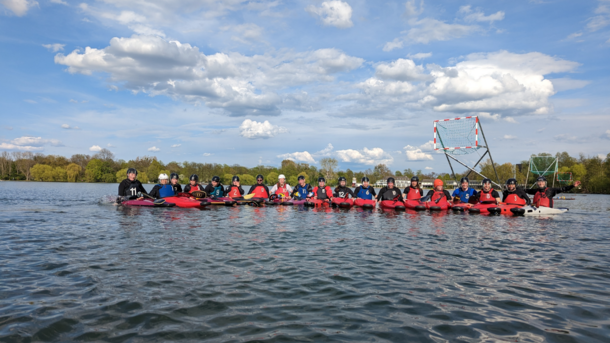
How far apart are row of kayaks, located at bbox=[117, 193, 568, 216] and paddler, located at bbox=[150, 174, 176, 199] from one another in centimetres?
58

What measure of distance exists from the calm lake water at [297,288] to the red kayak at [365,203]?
9293 mm

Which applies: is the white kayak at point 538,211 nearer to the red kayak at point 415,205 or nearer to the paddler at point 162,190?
the red kayak at point 415,205

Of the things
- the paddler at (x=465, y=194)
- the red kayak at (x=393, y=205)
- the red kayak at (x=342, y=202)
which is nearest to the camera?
the red kayak at (x=393, y=205)

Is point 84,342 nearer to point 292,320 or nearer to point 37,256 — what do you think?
point 292,320

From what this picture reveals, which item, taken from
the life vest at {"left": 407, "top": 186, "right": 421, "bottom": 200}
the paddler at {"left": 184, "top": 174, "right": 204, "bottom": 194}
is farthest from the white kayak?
the paddler at {"left": 184, "top": 174, "right": 204, "bottom": 194}

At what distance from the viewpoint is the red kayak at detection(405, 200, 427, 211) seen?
768 inches

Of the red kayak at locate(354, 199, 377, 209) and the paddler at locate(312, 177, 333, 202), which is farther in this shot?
the paddler at locate(312, 177, 333, 202)

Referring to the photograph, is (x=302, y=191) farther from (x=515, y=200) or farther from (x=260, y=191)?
(x=515, y=200)

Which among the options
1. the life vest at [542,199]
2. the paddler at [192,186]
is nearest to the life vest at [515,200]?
the life vest at [542,199]

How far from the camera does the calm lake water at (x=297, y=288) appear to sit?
13.4 feet

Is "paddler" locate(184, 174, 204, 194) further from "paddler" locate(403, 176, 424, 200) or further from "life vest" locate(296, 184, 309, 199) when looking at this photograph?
"paddler" locate(403, 176, 424, 200)

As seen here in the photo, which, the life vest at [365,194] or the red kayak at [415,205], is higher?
the life vest at [365,194]

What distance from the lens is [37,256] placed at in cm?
737

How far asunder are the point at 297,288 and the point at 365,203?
14928 mm
